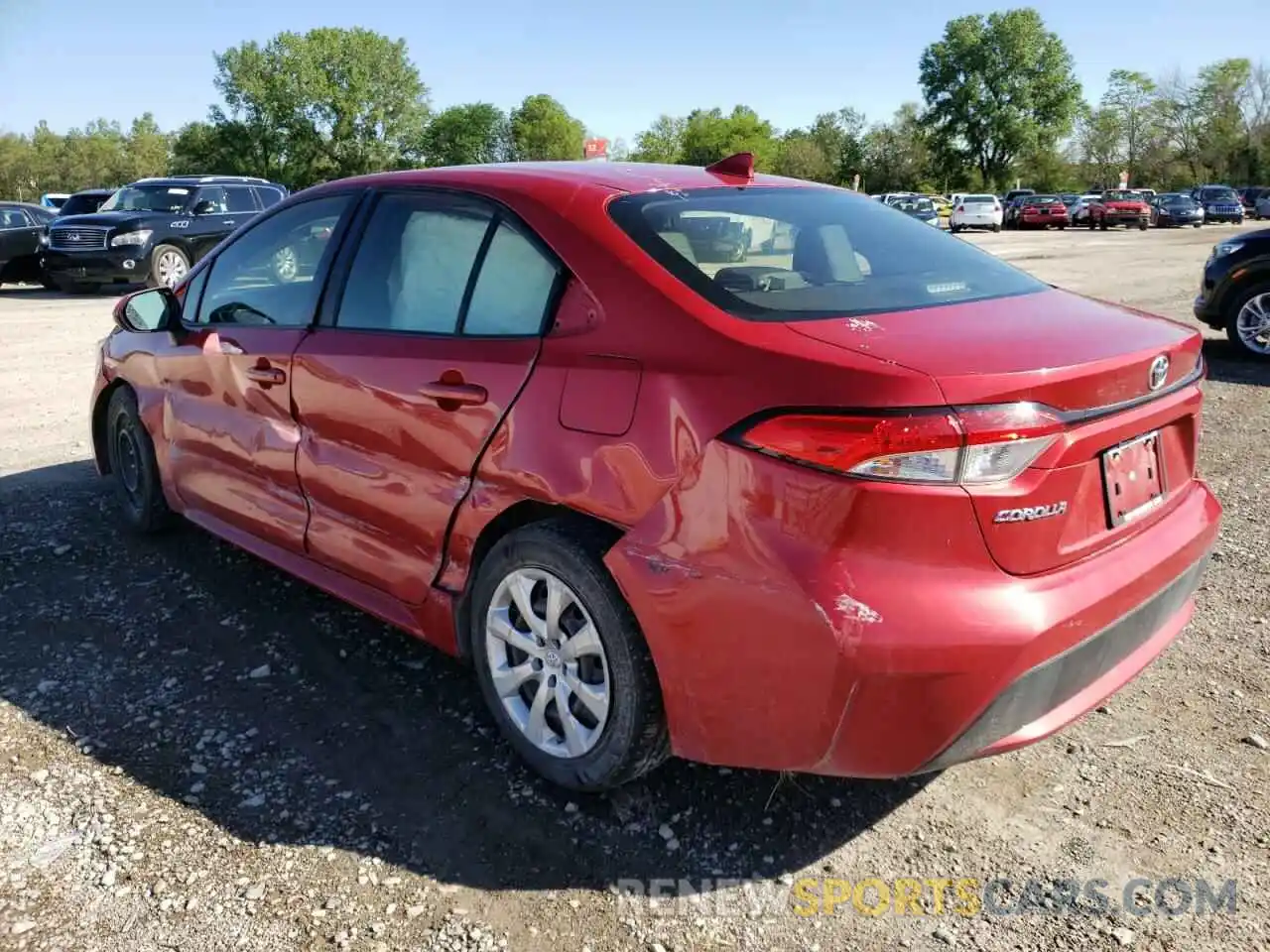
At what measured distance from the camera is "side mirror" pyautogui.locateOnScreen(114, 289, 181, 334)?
14.3 feet

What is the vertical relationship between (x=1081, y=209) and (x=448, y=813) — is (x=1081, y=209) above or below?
above

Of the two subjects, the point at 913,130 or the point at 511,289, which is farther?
the point at 913,130

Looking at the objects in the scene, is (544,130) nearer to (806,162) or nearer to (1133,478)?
(806,162)

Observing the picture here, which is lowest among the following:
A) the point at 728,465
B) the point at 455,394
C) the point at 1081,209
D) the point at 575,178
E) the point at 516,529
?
the point at 516,529

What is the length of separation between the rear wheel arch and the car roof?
3.11ft

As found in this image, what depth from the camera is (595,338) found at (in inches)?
103

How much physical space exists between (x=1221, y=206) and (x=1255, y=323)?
50.1 meters

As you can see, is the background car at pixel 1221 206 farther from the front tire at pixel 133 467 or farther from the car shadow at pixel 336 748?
the car shadow at pixel 336 748

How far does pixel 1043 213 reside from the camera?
4531 centimetres

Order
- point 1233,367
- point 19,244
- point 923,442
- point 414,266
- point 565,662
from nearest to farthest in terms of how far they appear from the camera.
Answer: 1. point 923,442
2. point 565,662
3. point 414,266
4. point 1233,367
5. point 19,244

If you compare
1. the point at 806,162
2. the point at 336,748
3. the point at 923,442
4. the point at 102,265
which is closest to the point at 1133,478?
the point at 923,442

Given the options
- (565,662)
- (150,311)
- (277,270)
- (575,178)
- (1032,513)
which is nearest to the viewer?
(1032,513)

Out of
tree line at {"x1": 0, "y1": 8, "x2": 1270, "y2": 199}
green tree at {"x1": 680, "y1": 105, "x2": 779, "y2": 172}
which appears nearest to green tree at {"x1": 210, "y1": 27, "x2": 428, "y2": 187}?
tree line at {"x1": 0, "y1": 8, "x2": 1270, "y2": 199}

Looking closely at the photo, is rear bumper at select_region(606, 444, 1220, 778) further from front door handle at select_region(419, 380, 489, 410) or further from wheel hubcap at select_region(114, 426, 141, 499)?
wheel hubcap at select_region(114, 426, 141, 499)
